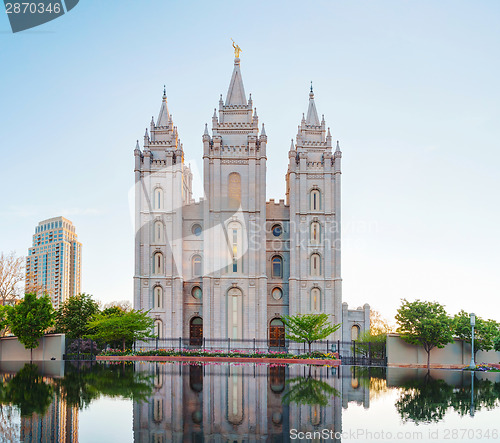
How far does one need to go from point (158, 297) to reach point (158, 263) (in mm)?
3184

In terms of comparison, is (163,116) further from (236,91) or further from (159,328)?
(159,328)

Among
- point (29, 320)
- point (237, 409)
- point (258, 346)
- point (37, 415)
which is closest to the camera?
point (37, 415)

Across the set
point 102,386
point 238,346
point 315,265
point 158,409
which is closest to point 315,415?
point 158,409

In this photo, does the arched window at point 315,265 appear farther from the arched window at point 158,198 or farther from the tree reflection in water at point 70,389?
the tree reflection in water at point 70,389

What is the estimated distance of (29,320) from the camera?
3975 cm

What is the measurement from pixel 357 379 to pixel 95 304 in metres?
33.5

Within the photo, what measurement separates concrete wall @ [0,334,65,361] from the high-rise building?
10270 cm

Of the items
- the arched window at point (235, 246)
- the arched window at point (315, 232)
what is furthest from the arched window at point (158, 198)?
the arched window at point (315, 232)

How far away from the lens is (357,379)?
25.3m

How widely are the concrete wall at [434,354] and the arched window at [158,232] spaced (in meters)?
23.2

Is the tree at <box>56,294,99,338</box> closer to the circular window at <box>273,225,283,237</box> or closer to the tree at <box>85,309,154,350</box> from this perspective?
the tree at <box>85,309,154,350</box>

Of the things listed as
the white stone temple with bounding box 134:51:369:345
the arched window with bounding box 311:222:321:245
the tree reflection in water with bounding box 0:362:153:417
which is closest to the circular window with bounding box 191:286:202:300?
the white stone temple with bounding box 134:51:369:345

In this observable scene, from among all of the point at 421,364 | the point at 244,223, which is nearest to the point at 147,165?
the point at 244,223

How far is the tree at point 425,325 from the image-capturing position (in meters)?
37.9
